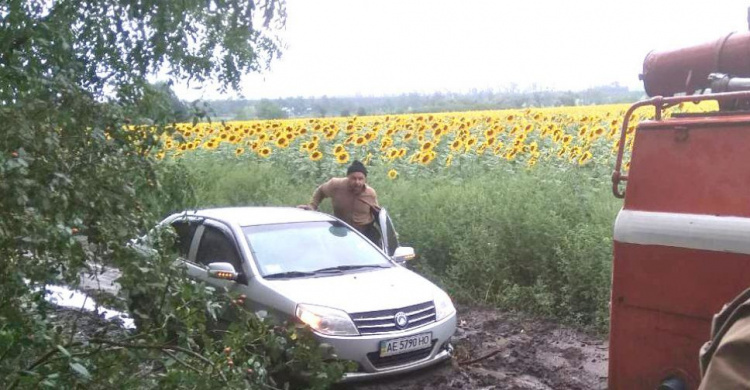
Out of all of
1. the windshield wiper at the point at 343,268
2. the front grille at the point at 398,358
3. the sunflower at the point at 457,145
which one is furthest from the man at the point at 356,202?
the sunflower at the point at 457,145

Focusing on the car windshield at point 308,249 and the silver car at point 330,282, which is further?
the car windshield at point 308,249

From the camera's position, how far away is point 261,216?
26.9 feet

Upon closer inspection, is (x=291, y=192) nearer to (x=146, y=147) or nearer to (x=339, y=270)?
(x=339, y=270)

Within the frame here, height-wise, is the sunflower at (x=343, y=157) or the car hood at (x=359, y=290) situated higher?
the sunflower at (x=343, y=157)

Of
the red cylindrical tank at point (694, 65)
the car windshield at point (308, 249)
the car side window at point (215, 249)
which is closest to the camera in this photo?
the red cylindrical tank at point (694, 65)

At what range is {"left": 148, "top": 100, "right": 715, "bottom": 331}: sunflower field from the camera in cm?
907

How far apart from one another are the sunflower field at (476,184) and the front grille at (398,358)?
2.04 metres

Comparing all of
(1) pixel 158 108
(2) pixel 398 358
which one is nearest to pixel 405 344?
(2) pixel 398 358

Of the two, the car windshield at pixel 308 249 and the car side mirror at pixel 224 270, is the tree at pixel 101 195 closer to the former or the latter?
the car side mirror at pixel 224 270

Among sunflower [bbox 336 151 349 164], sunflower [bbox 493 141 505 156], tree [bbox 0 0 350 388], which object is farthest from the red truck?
sunflower [bbox 336 151 349 164]

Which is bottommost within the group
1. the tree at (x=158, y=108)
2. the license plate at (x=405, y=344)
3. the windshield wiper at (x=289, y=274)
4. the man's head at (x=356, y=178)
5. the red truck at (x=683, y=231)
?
the license plate at (x=405, y=344)

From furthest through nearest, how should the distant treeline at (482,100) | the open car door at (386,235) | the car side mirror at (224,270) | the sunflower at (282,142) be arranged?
the distant treeline at (482,100) < the sunflower at (282,142) < the open car door at (386,235) < the car side mirror at (224,270)

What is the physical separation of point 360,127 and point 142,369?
549 inches

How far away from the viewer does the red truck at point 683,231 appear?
3.51m
